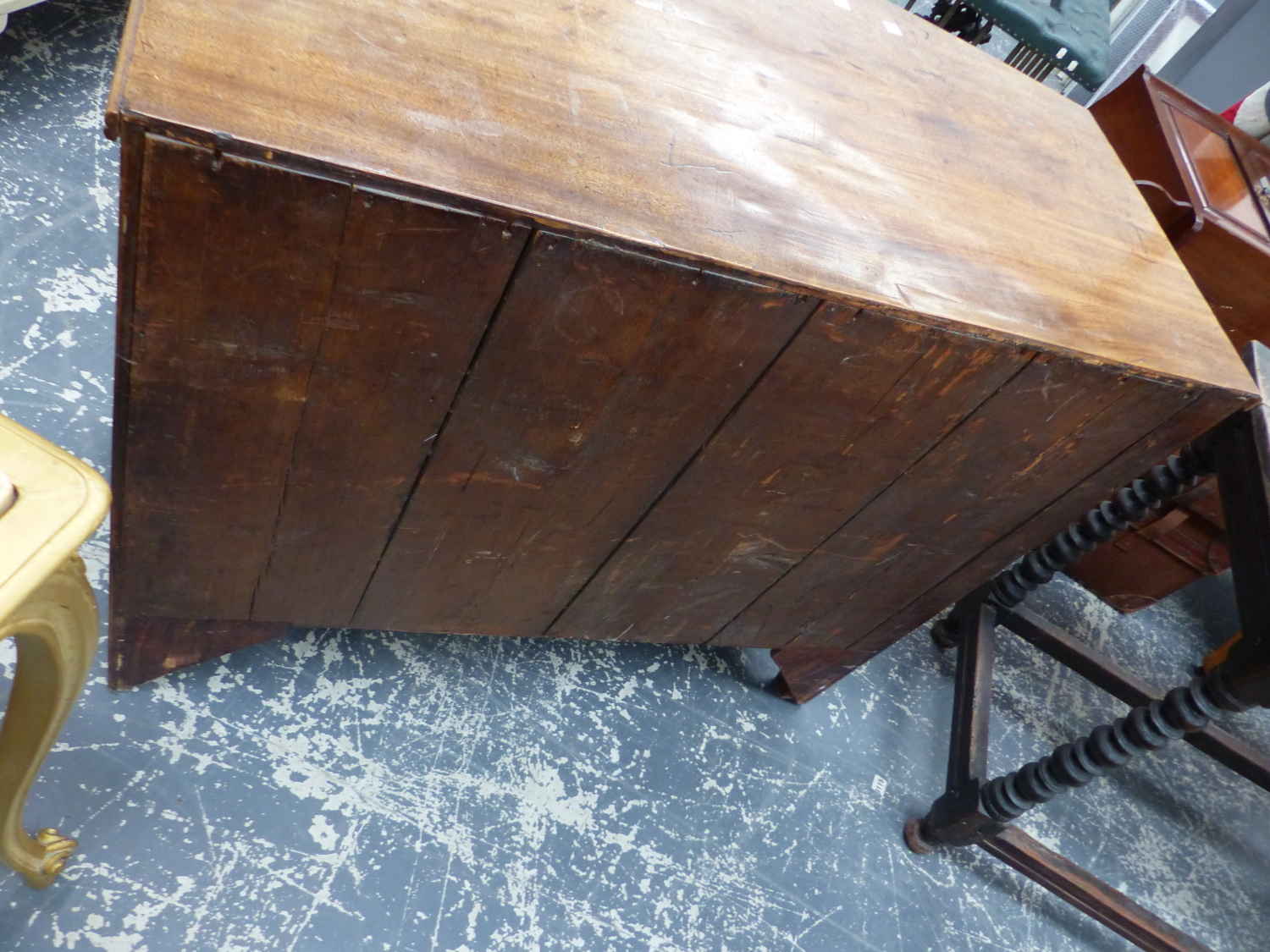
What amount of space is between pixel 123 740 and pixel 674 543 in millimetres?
748

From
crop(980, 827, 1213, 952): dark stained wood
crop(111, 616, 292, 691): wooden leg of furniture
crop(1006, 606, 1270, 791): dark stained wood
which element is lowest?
crop(111, 616, 292, 691): wooden leg of furniture

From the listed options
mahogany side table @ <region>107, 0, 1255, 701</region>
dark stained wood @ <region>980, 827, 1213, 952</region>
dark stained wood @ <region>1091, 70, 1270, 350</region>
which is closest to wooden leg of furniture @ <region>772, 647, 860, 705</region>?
mahogany side table @ <region>107, 0, 1255, 701</region>

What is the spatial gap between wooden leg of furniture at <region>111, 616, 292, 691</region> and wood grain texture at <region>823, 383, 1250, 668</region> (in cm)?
96

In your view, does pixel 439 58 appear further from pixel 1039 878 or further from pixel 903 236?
pixel 1039 878

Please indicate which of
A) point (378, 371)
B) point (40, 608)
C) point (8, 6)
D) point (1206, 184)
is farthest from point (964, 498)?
point (8, 6)

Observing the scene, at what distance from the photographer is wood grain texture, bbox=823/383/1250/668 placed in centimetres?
112

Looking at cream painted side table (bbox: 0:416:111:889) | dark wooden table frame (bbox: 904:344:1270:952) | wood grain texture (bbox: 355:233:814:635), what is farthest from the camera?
dark wooden table frame (bbox: 904:344:1270:952)

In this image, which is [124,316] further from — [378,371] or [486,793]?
[486,793]

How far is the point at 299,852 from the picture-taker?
1.12 m

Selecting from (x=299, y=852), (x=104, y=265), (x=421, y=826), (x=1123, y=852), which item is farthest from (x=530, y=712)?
(x=1123, y=852)

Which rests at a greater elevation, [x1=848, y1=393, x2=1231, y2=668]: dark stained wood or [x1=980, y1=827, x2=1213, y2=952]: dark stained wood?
[x1=848, y1=393, x2=1231, y2=668]: dark stained wood

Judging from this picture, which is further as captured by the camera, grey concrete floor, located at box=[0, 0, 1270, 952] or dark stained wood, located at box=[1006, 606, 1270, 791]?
dark stained wood, located at box=[1006, 606, 1270, 791]

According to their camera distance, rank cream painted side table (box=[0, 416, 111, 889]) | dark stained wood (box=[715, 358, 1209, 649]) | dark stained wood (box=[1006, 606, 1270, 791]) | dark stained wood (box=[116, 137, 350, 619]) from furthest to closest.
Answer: dark stained wood (box=[1006, 606, 1270, 791])
dark stained wood (box=[715, 358, 1209, 649])
dark stained wood (box=[116, 137, 350, 619])
cream painted side table (box=[0, 416, 111, 889])

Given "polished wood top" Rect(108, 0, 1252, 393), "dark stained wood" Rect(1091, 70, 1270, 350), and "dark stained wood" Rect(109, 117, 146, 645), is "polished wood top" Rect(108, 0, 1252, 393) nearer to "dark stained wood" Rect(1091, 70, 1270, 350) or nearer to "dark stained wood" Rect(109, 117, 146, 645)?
"dark stained wood" Rect(109, 117, 146, 645)
